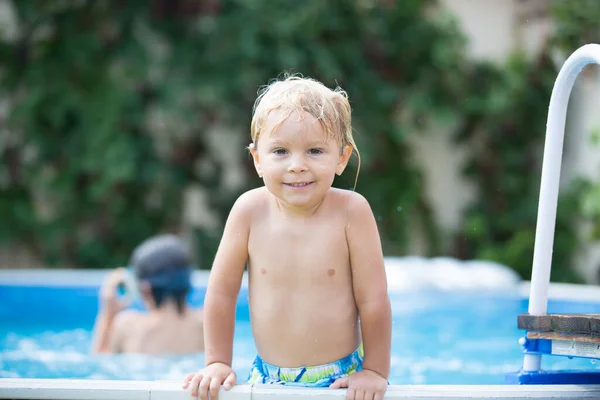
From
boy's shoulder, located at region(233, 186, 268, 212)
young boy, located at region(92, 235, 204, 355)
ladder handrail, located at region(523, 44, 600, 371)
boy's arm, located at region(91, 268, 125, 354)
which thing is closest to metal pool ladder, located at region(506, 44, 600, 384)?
ladder handrail, located at region(523, 44, 600, 371)

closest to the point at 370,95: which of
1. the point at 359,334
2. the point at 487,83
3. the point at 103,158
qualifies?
the point at 487,83

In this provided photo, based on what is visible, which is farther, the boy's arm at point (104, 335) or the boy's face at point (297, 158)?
the boy's arm at point (104, 335)

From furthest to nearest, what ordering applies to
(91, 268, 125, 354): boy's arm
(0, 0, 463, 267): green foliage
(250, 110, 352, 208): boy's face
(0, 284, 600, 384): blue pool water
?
(0, 0, 463, 267): green foliage
(91, 268, 125, 354): boy's arm
(0, 284, 600, 384): blue pool water
(250, 110, 352, 208): boy's face

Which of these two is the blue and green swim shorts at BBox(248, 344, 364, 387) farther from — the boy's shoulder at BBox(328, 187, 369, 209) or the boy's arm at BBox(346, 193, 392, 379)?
the boy's shoulder at BBox(328, 187, 369, 209)

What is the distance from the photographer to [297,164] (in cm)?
197

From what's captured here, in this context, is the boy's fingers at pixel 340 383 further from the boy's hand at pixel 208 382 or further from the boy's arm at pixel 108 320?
the boy's arm at pixel 108 320

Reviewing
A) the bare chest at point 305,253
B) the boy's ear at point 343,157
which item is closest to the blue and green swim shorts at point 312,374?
the bare chest at point 305,253

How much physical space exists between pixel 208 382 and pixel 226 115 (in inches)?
252

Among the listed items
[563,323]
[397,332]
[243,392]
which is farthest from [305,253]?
[397,332]

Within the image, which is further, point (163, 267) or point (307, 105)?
point (163, 267)

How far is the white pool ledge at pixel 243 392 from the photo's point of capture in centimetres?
188

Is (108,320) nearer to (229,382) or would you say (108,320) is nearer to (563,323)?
(229,382)

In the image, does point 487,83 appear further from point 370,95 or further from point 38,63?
point 38,63

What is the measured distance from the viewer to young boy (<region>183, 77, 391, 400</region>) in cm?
200
